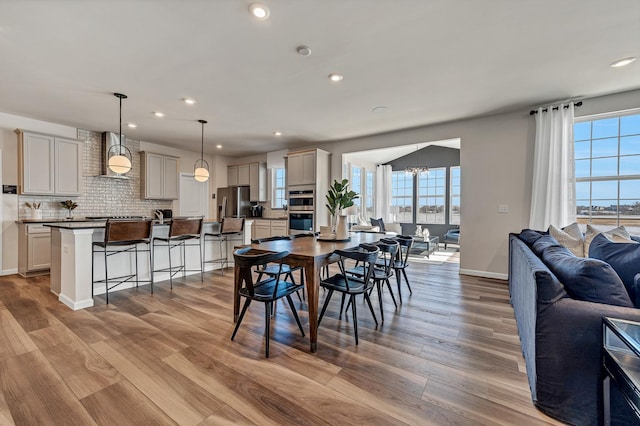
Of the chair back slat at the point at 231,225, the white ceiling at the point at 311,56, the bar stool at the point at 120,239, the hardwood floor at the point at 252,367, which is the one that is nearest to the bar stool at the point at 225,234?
the chair back slat at the point at 231,225

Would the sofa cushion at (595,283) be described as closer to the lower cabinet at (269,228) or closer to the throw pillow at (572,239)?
the throw pillow at (572,239)

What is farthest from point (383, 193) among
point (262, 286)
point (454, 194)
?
point (262, 286)

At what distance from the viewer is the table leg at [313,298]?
2121 millimetres

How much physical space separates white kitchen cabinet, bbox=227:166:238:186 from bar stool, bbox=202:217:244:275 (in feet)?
11.1

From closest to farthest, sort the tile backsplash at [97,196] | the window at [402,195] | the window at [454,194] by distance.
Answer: the tile backsplash at [97,196] < the window at [454,194] < the window at [402,195]

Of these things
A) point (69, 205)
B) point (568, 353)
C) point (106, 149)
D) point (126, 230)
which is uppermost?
point (106, 149)

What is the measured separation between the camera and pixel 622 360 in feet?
3.91

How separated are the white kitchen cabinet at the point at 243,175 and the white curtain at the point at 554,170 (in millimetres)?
6235

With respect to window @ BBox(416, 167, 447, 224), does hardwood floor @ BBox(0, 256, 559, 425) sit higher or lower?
lower

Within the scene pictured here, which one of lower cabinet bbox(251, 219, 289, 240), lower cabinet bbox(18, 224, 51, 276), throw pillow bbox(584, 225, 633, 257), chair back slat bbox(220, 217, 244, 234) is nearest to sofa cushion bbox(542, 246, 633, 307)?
throw pillow bbox(584, 225, 633, 257)

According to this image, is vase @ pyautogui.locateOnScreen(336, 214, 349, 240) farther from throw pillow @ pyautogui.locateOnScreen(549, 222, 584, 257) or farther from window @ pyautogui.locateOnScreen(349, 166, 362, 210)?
window @ pyautogui.locateOnScreen(349, 166, 362, 210)

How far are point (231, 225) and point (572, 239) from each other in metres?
4.41

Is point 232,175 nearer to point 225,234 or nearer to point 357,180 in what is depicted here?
point 357,180

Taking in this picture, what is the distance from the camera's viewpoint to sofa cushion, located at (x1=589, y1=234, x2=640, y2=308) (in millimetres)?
1681
